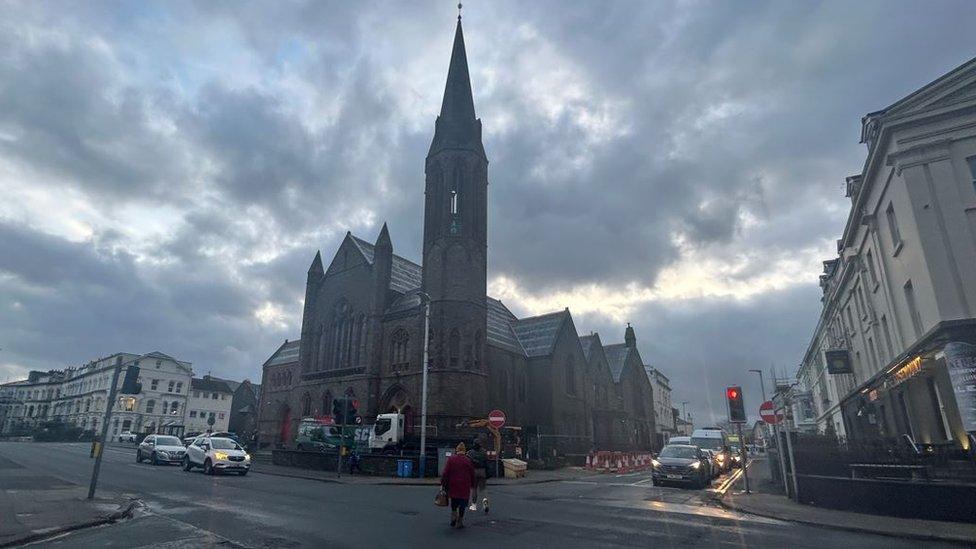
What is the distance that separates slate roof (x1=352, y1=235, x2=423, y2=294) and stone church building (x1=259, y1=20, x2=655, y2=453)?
0.12 meters

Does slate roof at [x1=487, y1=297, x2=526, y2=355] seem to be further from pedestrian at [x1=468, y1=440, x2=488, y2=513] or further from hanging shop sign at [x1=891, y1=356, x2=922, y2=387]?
pedestrian at [x1=468, y1=440, x2=488, y2=513]

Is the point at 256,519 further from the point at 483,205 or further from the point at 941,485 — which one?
the point at 483,205

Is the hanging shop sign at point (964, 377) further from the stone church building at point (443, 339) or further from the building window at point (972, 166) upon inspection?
the stone church building at point (443, 339)

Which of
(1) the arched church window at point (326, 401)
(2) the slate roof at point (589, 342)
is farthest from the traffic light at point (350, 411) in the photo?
(2) the slate roof at point (589, 342)

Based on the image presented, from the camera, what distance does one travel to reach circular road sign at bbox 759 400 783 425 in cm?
1875

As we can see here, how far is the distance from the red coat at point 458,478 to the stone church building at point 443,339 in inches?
735

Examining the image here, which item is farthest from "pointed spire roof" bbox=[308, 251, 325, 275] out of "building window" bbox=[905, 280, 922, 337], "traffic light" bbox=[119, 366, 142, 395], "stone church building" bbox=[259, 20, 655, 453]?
"building window" bbox=[905, 280, 922, 337]

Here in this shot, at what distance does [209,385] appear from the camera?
96.3 metres

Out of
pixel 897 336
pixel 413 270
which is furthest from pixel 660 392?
pixel 897 336

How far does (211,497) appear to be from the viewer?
1528 centimetres

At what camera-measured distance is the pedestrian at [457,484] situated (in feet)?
34.9

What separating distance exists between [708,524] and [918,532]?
3.93 metres

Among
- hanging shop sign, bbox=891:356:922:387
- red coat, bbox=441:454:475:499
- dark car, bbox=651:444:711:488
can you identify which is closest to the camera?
red coat, bbox=441:454:475:499

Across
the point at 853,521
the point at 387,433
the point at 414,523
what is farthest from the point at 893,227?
the point at 387,433
